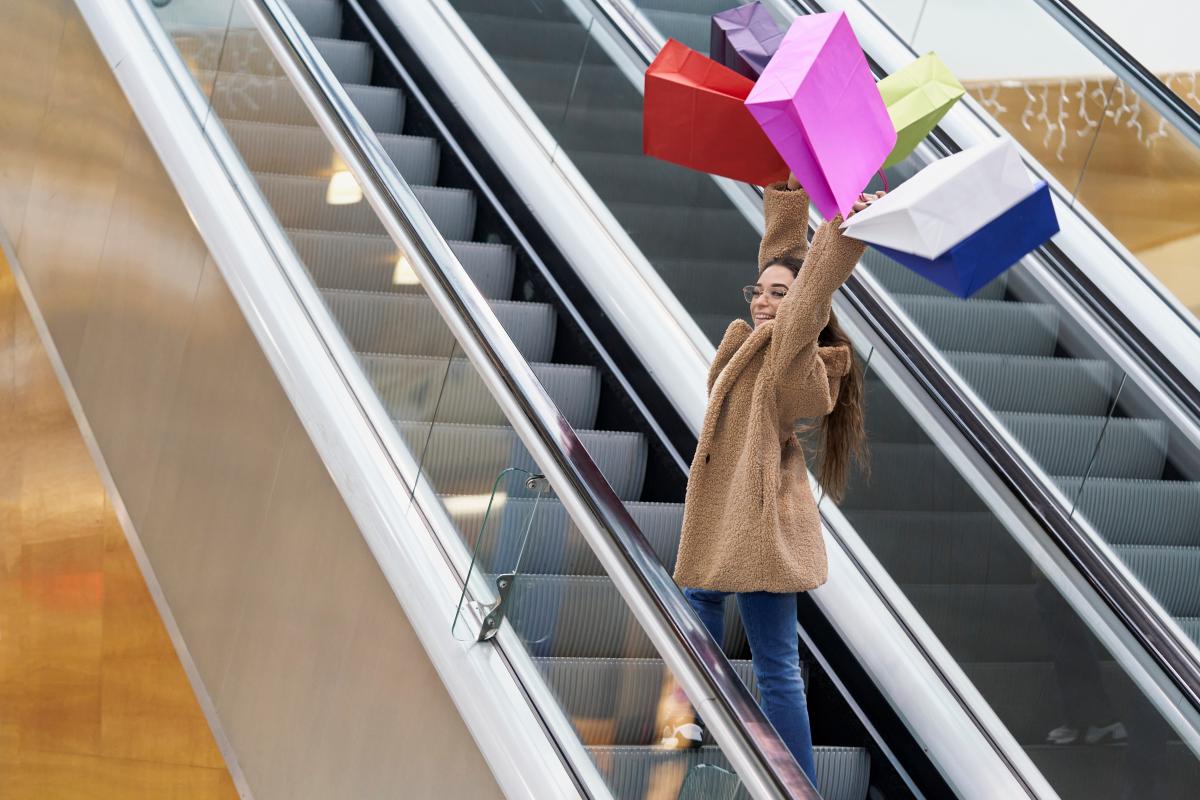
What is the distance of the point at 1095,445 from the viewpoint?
4.06m

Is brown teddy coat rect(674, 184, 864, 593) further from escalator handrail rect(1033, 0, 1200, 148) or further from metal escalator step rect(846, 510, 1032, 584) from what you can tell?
escalator handrail rect(1033, 0, 1200, 148)

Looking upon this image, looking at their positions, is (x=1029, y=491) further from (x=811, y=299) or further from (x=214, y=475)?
(x=214, y=475)

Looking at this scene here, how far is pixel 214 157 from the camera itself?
16.5ft

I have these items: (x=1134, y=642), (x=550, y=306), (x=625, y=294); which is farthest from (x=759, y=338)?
(x=550, y=306)

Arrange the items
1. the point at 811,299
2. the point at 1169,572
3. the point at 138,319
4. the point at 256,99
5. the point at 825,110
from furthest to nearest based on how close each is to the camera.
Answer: the point at 138,319
the point at 256,99
the point at 1169,572
the point at 811,299
the point at 825,110

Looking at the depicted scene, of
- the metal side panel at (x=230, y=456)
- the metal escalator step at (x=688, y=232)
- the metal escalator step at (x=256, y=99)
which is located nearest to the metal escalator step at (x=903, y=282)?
the metal escalator step at (x=688, y=232)

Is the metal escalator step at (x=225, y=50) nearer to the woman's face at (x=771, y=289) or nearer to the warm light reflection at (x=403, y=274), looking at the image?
the warm light reflection at (x=403, y=274)

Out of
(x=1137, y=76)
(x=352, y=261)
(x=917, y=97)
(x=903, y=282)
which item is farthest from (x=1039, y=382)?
(x=352, y=261)

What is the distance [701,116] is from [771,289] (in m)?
0.57

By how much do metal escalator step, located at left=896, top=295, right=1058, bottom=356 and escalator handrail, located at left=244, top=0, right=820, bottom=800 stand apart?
1612 mm

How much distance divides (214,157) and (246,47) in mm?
405

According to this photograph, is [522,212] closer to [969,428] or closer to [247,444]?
[247,444]

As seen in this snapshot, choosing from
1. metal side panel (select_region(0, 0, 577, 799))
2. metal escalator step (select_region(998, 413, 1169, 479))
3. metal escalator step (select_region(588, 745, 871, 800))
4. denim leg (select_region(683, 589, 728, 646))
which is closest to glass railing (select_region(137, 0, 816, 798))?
metal escalator step (select_region(588, 745, 871, 800))

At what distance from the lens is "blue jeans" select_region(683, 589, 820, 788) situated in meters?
3.12
